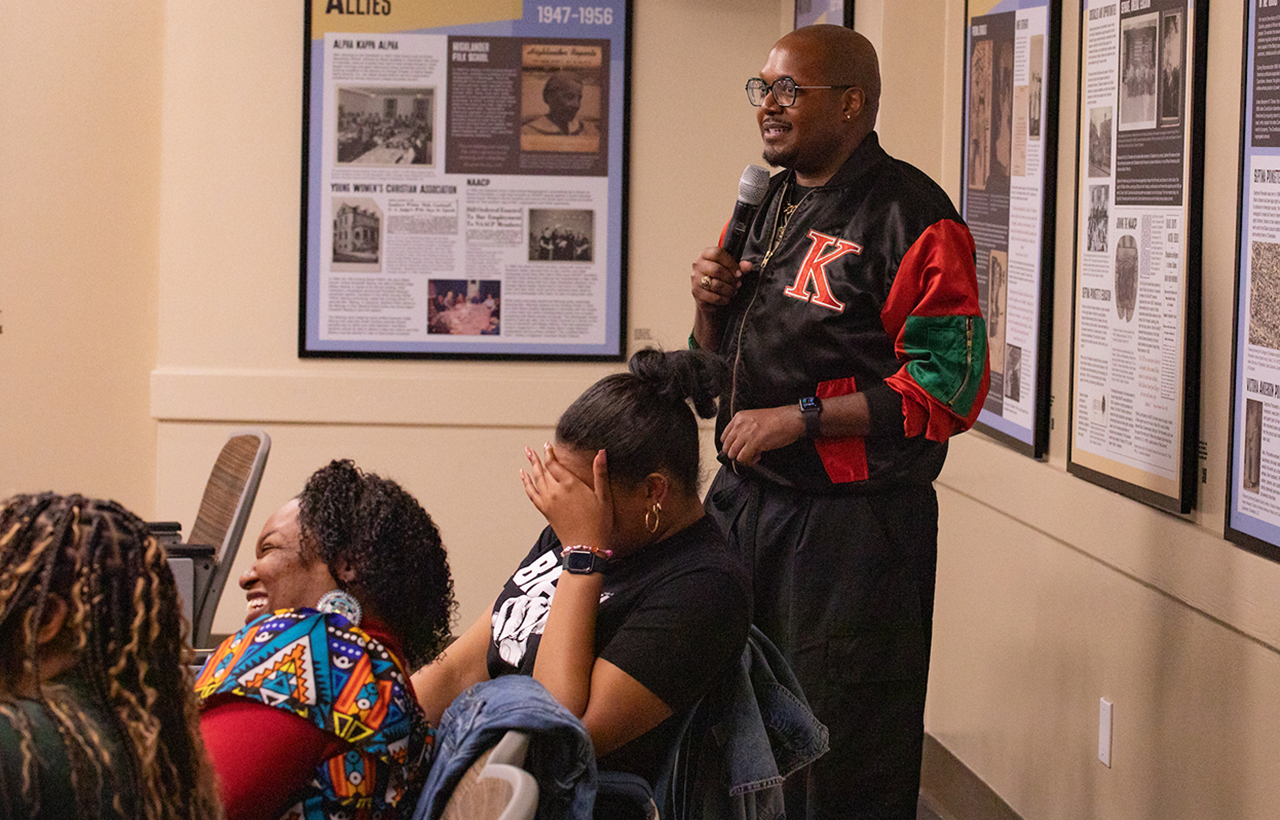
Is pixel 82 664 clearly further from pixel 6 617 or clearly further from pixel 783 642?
pixel 783 642

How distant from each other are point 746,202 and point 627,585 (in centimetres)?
82

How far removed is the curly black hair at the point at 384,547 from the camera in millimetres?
1567

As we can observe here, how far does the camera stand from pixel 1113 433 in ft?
7.86

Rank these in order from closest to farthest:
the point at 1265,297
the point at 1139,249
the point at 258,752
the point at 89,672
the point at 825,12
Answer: the point at 89,672 → the point at 258,752 → the point at 1265,297 → the point at 1139,249 → the point at 825,12

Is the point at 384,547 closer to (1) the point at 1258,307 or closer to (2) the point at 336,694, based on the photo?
(2) the point at 336,694

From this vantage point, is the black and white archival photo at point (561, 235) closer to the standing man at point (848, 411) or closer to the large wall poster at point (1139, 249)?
the large wall poster at point (1139, 249)

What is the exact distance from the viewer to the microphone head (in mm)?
2270

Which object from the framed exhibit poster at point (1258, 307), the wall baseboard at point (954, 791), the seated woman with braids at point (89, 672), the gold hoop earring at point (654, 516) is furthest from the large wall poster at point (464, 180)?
the seated woman with braids at point (89, 672)

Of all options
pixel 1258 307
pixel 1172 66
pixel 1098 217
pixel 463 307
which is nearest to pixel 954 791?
pixel 1098 217

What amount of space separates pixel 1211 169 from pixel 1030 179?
0.68 meters

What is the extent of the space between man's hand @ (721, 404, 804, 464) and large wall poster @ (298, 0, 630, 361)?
250 cm

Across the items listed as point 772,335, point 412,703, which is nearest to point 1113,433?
point 772,335

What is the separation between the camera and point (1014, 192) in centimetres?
288

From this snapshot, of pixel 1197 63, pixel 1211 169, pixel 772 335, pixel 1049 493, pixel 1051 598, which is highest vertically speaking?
pixel 1197 63
